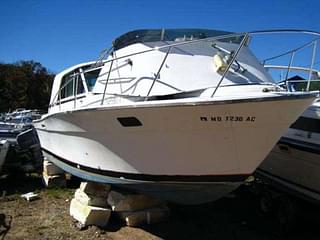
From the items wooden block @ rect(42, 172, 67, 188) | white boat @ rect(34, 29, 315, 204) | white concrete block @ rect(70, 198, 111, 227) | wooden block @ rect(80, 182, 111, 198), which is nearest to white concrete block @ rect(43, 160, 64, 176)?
wooden block @ rect(42, 172, 67, 188)

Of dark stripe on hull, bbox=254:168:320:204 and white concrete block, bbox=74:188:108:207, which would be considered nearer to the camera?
dark stripe on hull, bbox=254:168:320:204

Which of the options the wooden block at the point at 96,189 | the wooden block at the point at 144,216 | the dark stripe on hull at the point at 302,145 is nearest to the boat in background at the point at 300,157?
the dark stripe on hull at the point at 302,145

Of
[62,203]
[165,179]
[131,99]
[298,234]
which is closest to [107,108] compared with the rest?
[131,99]

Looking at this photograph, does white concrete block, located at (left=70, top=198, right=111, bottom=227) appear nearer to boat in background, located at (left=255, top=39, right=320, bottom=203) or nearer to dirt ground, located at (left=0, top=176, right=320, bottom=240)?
dirt ground, located at (left=0, top=176, right=320, bottom=240)

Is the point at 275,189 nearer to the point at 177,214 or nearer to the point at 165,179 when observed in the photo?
the point at 177,214

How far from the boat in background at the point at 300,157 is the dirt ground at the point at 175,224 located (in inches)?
16.1

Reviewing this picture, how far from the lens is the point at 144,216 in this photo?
6.16 m

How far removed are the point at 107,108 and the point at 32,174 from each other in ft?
20.3

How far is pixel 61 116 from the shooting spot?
22.1 ft

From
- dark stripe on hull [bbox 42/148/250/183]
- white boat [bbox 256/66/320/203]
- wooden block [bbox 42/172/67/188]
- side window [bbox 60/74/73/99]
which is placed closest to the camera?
dark stripe on hull [bbox 42/148/250/183]

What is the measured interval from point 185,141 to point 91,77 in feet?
10.3

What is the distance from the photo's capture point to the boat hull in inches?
184

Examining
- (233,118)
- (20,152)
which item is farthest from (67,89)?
(233,118)

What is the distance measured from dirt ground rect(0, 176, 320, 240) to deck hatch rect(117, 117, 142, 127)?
1.76m
